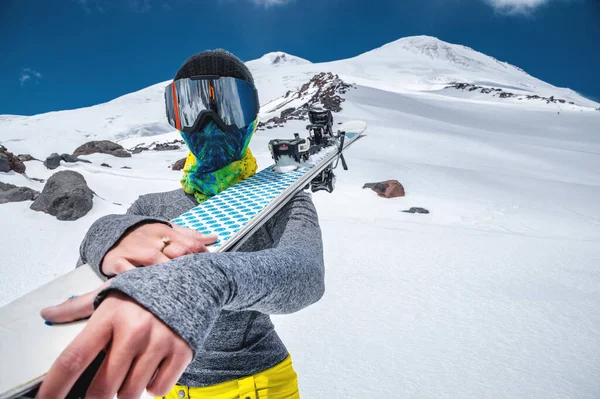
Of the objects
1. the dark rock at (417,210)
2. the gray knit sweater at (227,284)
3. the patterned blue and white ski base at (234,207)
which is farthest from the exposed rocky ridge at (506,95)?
the gray knit sweater at (227,284)

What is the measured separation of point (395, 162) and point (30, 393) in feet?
34.3

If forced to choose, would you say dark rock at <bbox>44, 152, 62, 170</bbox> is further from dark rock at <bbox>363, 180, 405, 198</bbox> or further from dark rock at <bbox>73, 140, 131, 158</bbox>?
dark rock at <bbox>363, 180, 405, 198</bbox>

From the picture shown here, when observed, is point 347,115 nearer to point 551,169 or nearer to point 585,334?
point 551,169

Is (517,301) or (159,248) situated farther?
(517,301)

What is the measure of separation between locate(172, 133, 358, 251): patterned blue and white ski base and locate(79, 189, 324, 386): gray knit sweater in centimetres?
11

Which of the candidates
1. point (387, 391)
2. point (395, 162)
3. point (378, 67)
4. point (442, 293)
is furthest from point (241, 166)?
point (378, 67)

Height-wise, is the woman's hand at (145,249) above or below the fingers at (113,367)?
above

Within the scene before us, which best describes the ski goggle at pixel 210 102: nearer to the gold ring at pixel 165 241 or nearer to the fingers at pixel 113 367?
the gold ring at pixel 165 241

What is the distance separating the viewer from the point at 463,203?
23.6 feet

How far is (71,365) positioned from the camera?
1.54 feet

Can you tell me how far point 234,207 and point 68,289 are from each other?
0.71 metres

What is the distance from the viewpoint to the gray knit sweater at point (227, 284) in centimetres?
53

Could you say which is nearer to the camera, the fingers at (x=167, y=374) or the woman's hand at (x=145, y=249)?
the fingers at (x=167, y=374)

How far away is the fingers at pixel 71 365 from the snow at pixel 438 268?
2.41 meters
